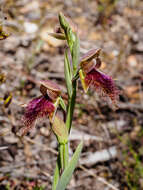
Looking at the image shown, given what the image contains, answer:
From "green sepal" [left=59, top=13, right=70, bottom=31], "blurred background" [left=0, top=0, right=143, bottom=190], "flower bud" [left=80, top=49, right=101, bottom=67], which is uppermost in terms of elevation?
"green sepal" [left=59, top=13, right=70, bottom=31]

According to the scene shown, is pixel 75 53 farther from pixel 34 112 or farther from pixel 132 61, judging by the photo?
pixel 132 61

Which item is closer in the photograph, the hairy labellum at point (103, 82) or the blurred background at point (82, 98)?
the hairy labellum at point (103, 82)

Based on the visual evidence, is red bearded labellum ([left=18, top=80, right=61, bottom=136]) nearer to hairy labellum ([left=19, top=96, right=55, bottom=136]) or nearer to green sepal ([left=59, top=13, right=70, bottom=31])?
hairy labellum ([left=19, top=96, right=55, bottom=136])

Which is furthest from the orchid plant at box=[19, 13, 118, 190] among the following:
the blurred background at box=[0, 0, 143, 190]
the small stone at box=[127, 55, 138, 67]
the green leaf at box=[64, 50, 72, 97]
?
the small stone at box=[127, 55, 138, 67]

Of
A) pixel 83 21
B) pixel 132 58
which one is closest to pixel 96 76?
pixel 132 58

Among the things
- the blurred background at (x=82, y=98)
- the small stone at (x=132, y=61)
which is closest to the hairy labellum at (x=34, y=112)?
the blurred background at (x=82, y=98)

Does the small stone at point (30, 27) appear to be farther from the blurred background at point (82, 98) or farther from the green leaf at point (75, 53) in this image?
the green leaf at point (75, 53)

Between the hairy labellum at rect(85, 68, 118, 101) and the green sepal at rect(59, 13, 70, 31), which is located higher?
the green sepal at rect(59, 13, 70, 31)
